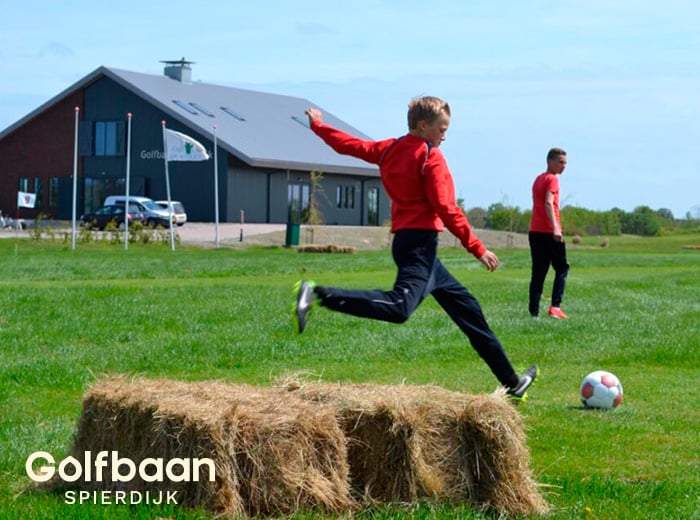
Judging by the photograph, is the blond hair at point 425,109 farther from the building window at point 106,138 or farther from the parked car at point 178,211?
the building window at point 106,138

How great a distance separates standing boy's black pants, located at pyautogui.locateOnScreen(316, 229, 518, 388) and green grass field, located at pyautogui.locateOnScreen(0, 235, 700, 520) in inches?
33.0

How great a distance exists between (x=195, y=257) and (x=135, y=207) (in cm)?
2468

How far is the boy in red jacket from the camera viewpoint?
28.0ft

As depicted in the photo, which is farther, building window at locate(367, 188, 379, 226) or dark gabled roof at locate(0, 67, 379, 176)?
building window at locate(367, 188, 379, 226)

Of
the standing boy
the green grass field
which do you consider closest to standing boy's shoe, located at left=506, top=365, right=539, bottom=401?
the green grass field

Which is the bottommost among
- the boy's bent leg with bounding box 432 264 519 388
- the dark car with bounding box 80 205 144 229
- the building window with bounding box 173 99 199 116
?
the boy's bent leg with bounding box 432 264 519 388

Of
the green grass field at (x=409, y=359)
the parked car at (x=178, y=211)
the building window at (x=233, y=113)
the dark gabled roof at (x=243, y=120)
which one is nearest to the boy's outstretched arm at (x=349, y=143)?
the green grass field at (x=409, y=359)

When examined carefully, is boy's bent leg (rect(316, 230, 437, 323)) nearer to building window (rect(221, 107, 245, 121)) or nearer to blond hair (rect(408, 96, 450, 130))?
blond hair (rect(408, 96, 450, 130))

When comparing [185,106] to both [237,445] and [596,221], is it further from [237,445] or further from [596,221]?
[237,445]

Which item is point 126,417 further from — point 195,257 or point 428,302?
point 195,257

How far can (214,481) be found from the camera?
20.4 ft

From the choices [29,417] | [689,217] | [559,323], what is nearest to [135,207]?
[689,217]

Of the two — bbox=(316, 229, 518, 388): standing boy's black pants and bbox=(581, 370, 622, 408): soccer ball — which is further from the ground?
bbox=(316, 229, 518, 388): standing boy's black pants

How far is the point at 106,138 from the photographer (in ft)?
234
